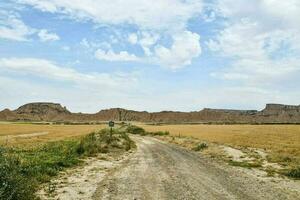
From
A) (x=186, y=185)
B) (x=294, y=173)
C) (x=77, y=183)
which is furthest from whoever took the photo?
(x=294, y=173)

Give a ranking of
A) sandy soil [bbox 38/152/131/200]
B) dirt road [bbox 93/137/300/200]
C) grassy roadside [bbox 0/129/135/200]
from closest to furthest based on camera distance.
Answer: grassy roadside [bbox 0/129/135/200]
sandy soil [bbox 38/152/131/200]
dirt road [bbox 93/137/300/200]

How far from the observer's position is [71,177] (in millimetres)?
20062

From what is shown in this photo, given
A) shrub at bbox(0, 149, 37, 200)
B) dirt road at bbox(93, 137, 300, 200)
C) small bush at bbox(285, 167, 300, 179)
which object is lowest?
dirt road at bbox(93, 137, 300, 200)

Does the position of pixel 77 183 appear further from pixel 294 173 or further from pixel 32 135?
pixel 32 135

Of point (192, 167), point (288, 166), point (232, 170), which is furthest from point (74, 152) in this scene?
point (288, 166)

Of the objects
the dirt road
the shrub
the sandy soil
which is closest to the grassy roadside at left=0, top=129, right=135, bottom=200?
the shrub

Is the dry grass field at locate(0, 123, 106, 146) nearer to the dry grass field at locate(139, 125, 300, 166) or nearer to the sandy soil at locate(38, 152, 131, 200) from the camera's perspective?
the sandy soil at locate(38, 152, 131, 200)

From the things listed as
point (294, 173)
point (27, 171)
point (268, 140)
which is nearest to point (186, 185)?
point (27, 171)

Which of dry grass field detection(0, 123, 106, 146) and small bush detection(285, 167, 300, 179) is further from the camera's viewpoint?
dry grass field detection(0, 123, 106, 146)

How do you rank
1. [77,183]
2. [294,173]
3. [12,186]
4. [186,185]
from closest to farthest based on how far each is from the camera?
[12,186] → [186,185] → [77,183] → [294,173]

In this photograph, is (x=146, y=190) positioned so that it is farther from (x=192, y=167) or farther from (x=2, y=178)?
(x=192, y=167)

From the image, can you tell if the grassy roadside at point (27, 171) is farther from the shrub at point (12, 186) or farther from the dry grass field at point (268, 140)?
the dry grass field at point (268, 140)

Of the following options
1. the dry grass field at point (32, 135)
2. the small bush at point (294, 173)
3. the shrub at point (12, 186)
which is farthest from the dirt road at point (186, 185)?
the dry grass field at point (32, 135)

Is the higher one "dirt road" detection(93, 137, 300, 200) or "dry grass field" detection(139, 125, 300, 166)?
"dry grass field" detection(139, 125, 300, 166)
